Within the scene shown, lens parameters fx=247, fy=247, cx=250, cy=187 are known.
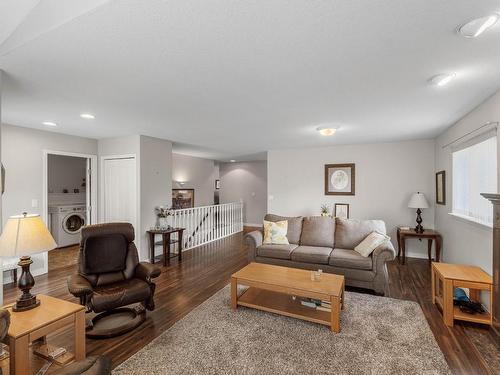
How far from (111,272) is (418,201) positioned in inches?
205

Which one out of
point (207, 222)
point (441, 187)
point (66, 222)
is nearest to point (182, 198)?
point (207, 222)

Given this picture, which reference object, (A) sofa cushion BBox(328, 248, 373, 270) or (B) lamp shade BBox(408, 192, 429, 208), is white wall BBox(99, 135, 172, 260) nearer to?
(A) sofa cushion BBox(328, 248, 373, 270)

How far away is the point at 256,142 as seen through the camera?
5406 millimetres

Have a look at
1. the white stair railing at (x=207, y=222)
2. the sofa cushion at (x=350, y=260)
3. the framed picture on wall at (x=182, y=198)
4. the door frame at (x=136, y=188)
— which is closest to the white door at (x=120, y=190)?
the door frame at (x=136, y=188)

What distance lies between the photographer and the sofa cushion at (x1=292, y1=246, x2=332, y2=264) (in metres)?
3.65

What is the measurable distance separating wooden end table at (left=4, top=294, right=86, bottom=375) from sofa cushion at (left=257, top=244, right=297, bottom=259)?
103 inches

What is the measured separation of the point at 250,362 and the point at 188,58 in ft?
8.08

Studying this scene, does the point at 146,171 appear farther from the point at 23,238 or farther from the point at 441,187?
the point at 441,187

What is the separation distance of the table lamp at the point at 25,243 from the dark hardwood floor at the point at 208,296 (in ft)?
2.18

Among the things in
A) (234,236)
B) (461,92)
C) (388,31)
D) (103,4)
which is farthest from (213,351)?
(234,236)

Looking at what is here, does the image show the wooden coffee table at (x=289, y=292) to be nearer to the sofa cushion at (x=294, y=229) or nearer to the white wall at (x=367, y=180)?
the sofa cushion at (x=294, y=229)

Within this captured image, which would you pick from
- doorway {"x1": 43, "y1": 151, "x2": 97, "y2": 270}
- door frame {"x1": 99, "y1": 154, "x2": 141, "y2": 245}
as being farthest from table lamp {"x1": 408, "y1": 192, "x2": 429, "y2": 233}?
doorway {"x1": 43, "y1": 151, "x2": 97, "y2": 270}

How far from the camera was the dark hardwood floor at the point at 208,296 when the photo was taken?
212cm

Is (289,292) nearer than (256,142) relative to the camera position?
Yes
